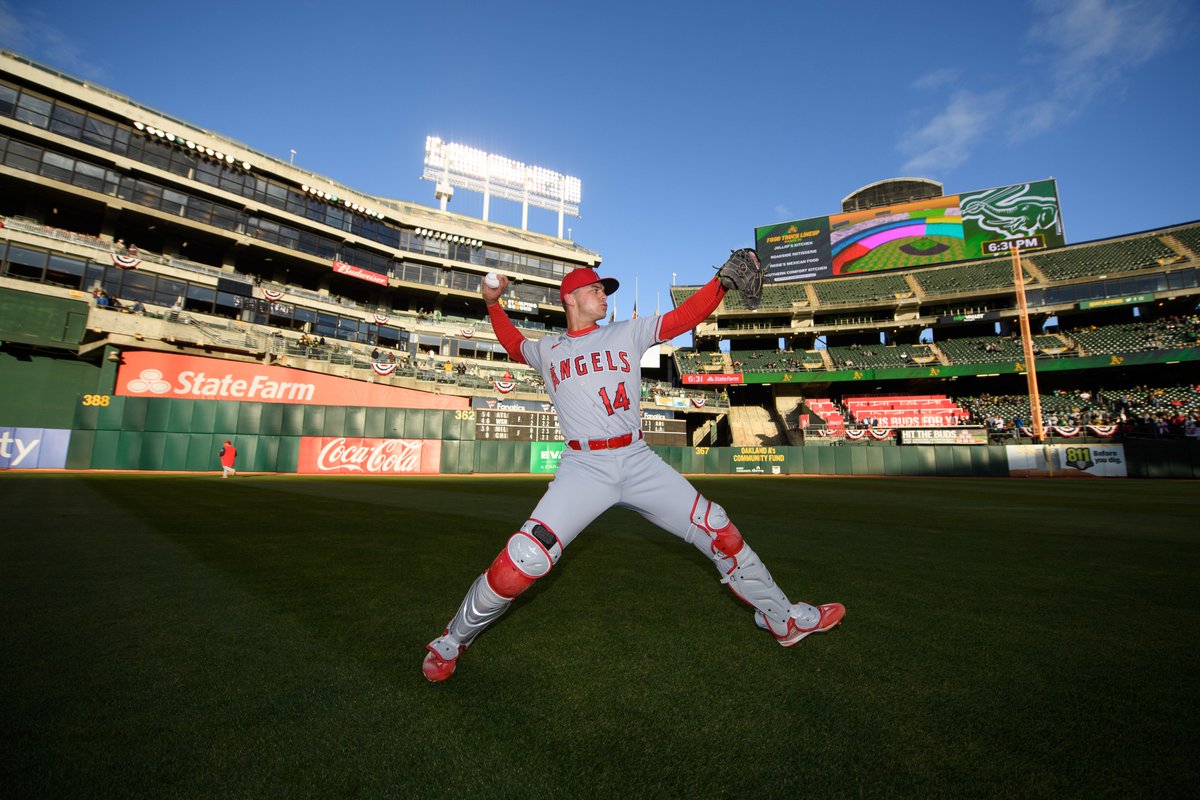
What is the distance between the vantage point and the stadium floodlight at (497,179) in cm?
5069

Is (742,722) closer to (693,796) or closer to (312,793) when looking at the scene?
(693,796)

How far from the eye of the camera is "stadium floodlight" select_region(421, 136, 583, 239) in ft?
166

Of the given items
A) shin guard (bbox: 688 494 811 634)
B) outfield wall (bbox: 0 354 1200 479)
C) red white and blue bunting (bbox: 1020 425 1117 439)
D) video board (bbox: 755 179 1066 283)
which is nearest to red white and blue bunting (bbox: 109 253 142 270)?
outfield wall (bbox: 0 354 1200 479)

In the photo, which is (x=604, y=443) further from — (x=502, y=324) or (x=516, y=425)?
(x=516, y=425)

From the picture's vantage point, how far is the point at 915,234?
45.9 meters

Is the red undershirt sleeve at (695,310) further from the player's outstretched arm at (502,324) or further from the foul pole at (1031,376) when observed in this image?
the foul pole at (1031,376)

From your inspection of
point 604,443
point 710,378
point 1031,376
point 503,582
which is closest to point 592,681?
point 503,582

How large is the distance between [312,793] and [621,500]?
1907 mm

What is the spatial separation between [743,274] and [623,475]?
4.54ft

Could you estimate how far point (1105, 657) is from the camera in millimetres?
2734

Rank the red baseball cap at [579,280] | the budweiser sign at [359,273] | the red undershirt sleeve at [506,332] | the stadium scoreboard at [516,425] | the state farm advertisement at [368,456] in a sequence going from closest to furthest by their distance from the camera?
1. the red baseball cap at [579,280]
2. the red undershirt sleeve at [506,332]
3. the state farm advertisement at [368,456]
4. the stadium scoreboard at [516,425]
5. the budweiser sign at [359,273]

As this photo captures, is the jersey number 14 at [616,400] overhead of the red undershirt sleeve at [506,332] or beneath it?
beneath

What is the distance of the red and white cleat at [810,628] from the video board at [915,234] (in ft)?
158

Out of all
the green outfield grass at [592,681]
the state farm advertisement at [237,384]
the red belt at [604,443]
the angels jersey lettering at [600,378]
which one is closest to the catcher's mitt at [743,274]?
the angels jersey lettering at [600,378]
